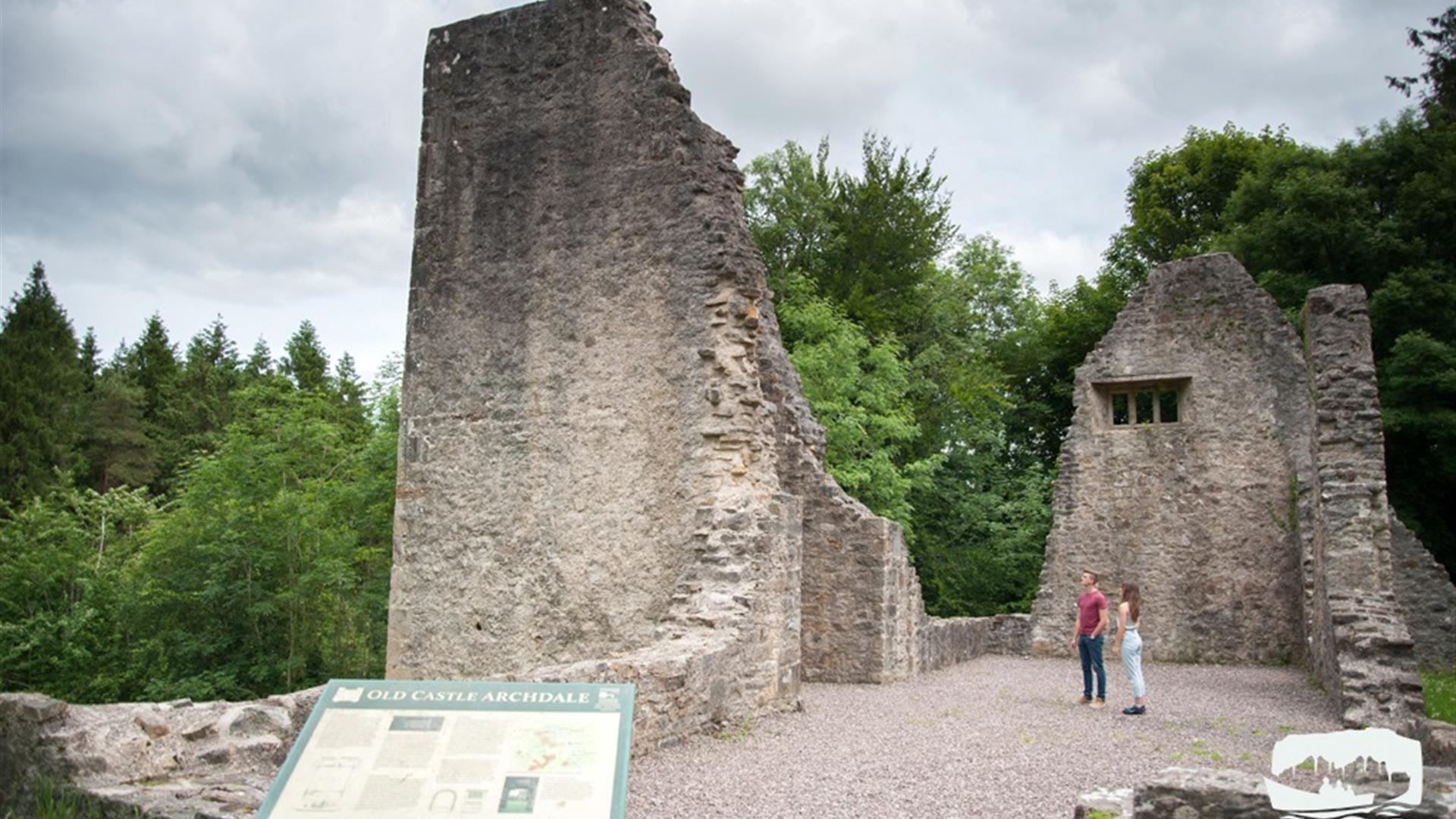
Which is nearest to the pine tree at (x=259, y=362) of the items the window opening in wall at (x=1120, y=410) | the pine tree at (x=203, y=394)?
the pine tree at (x=203, y=394)

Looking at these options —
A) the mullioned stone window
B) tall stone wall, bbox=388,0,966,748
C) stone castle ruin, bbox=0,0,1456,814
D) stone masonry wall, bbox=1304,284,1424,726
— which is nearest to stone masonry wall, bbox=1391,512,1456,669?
stone masonry wall, bbox=1304,284,1424,726

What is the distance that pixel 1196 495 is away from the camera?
51.9 ft

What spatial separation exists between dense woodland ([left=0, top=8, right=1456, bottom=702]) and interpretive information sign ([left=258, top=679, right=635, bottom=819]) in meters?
12.3

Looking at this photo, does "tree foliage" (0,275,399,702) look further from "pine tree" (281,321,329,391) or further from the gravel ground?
"pine tree" (281,321,329,391)

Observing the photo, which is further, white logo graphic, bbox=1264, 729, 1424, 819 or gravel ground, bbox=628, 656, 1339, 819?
gravel ground, bbox=628, 656, 1339, 819

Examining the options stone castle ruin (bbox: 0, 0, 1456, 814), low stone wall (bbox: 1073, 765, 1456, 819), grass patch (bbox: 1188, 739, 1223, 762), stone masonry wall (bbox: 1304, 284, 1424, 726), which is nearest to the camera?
low stone wall (bbox: 1073, 765, 1456, 819)

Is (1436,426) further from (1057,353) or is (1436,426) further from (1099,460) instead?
(1057,353)

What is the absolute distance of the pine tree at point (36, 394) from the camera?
91.4 feet

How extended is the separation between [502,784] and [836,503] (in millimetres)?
9258

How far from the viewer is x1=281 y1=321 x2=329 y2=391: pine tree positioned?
139 feet

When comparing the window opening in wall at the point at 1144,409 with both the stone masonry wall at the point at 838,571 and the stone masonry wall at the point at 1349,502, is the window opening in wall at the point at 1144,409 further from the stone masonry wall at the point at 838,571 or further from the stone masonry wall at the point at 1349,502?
the stone masonry wall at the point at 838,571

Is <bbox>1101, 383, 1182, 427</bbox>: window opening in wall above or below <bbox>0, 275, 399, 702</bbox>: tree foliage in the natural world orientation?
above

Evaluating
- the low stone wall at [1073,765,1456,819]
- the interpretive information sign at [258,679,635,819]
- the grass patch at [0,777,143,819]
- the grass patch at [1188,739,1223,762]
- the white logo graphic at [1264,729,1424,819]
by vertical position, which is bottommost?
the grass patch at [1188,739,1223,762]

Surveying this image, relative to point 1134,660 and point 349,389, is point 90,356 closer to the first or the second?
point 349,389
